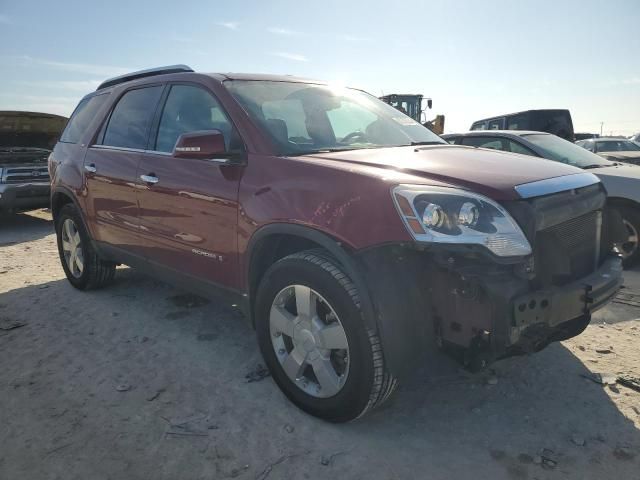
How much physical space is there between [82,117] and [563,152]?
17.4ft

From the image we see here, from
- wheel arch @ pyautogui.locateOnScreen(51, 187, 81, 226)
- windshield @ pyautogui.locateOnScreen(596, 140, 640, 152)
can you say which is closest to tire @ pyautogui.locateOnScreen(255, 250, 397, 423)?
wheel arch @ pyautogui.locateOnScreen(51, 187, 81, 226)

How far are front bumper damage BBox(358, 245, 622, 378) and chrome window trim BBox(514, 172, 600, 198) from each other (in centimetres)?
37

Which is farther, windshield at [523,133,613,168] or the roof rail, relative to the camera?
windshield at [523,133,613,168]

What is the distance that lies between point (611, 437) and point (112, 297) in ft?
13.2

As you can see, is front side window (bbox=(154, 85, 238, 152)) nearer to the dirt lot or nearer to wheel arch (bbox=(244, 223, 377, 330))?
wheel arch (bbox=(244, 223, 377, 330))

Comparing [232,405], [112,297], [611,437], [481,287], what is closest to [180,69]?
[112,297]

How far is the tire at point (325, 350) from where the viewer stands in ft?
7.25

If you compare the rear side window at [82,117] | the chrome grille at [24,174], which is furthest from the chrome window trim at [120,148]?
the chrome grille at [24,174]

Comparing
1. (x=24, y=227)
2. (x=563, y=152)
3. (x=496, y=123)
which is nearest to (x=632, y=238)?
(x=563, y=152)

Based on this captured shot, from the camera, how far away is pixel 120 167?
372 cm

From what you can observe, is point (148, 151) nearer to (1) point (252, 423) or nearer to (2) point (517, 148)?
(1) point (252, 423)

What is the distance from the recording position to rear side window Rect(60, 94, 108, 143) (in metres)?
4.43

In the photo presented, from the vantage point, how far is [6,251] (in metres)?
6.79

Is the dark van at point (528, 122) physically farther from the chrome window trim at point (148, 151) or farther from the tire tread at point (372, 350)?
the tire tread at point (372, 350)
